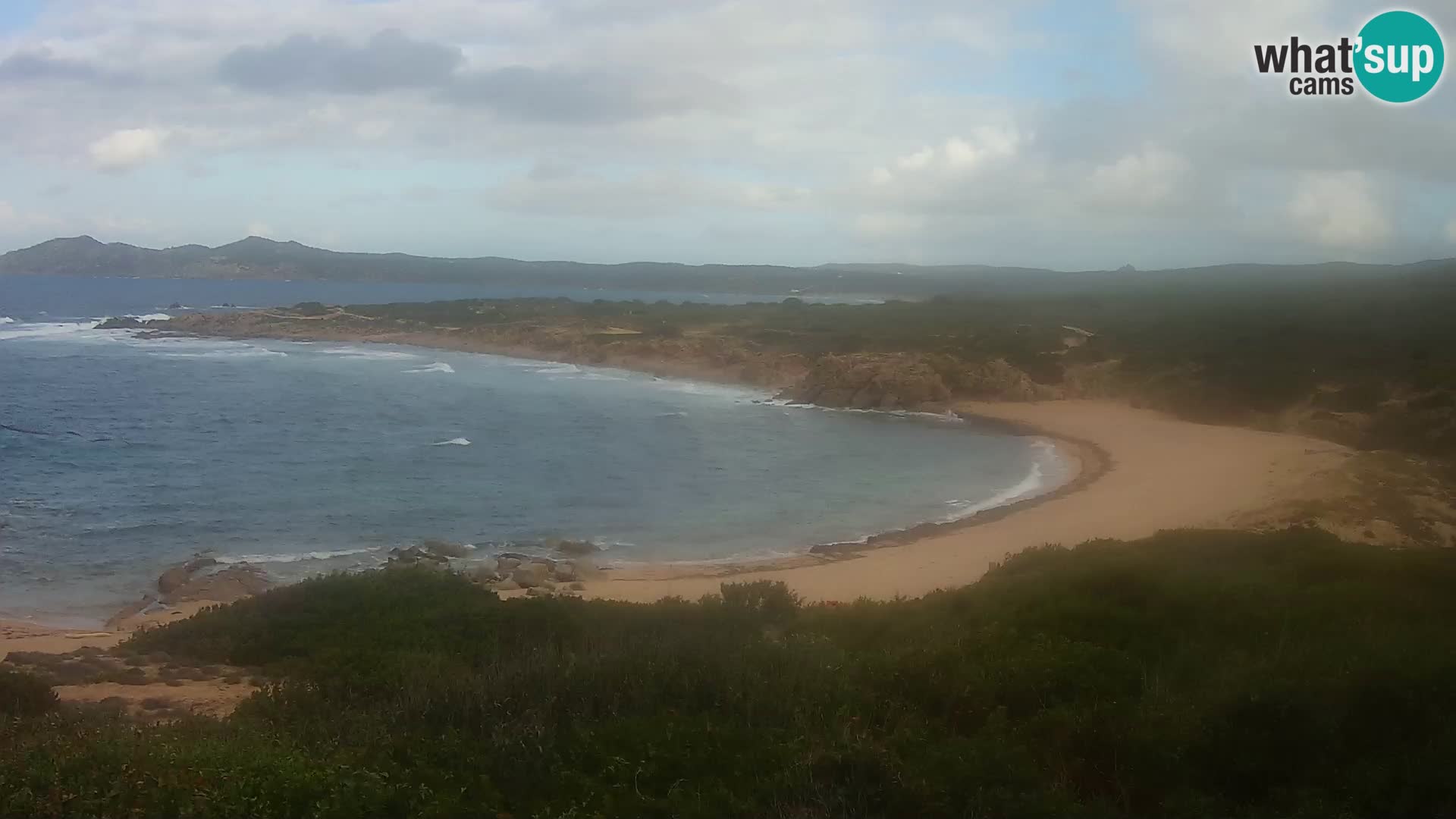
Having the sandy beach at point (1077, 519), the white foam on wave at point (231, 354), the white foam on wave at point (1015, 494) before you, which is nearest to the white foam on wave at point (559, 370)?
the white foam on wave at point (231, 354)

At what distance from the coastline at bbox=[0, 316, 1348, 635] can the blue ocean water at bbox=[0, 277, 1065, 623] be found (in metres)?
1.04

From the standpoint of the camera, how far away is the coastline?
1600 cm

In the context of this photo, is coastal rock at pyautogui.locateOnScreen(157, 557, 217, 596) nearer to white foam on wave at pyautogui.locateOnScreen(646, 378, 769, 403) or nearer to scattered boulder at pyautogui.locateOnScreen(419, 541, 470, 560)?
scattered boulder at pyautogui.locateOnScreen(419, 541, 470, 560)

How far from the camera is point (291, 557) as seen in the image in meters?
18.2

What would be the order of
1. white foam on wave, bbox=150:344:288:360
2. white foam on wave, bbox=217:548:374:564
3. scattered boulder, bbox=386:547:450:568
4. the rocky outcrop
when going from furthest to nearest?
white foam on wave, bbox=150:344:288:360 → the rocky outcrop → white foam on wave, bbox=217:548:374:564 → scattered boulder, bbox=386:547:450:568

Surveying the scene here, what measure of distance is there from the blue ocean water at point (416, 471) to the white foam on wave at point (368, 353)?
9750mm

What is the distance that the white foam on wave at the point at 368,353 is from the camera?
2290 inches

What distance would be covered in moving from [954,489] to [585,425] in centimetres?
1457

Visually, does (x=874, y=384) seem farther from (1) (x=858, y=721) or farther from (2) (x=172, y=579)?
(1) (x=858, y=721)

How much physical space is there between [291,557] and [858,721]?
14.8 meters

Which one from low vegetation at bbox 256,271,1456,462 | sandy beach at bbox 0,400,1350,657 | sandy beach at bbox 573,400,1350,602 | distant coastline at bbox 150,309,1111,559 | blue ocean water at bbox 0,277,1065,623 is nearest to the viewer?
sandy beach at bbox 0,400,1350,657

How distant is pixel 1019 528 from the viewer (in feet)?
65.4

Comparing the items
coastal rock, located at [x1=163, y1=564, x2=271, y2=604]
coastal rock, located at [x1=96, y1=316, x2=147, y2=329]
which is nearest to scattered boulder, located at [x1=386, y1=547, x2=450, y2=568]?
coastal rock, located at [x1=163, y1=564, x2=271, y2=604]

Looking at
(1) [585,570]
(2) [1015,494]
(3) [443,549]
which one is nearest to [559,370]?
(2) [1015,494]
